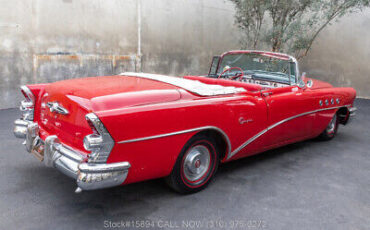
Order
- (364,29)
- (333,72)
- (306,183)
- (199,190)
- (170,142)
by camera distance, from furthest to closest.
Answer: (333,72)
(364,29)
(306,183)
(199,190)
(170,142)

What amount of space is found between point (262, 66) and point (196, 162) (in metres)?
1.92

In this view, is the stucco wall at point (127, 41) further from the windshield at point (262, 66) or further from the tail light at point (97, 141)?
the tail light at point (97, 141)

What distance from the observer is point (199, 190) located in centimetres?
303

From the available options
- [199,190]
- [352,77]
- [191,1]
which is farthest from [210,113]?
[352,77]

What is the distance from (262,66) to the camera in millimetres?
4234

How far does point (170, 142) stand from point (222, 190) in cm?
85

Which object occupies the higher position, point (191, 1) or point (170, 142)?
point (191, 1)

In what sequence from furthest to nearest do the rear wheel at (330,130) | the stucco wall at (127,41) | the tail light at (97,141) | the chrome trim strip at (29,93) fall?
the stucco wall at (127,41) < the rear wheel at (330,130) < the chrome trim strip at (29,93) < the tail light at (97,141)

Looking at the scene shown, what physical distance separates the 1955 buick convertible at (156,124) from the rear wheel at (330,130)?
0.92 meters

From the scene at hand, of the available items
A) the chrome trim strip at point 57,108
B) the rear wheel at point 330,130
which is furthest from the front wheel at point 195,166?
the rear wheel at point 330,130

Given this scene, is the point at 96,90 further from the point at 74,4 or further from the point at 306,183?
the point at 74,4

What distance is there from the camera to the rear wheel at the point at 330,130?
15.9 feet

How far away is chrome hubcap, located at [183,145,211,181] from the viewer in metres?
2.88

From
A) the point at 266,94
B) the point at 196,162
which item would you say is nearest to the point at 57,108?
the point at 196,162
